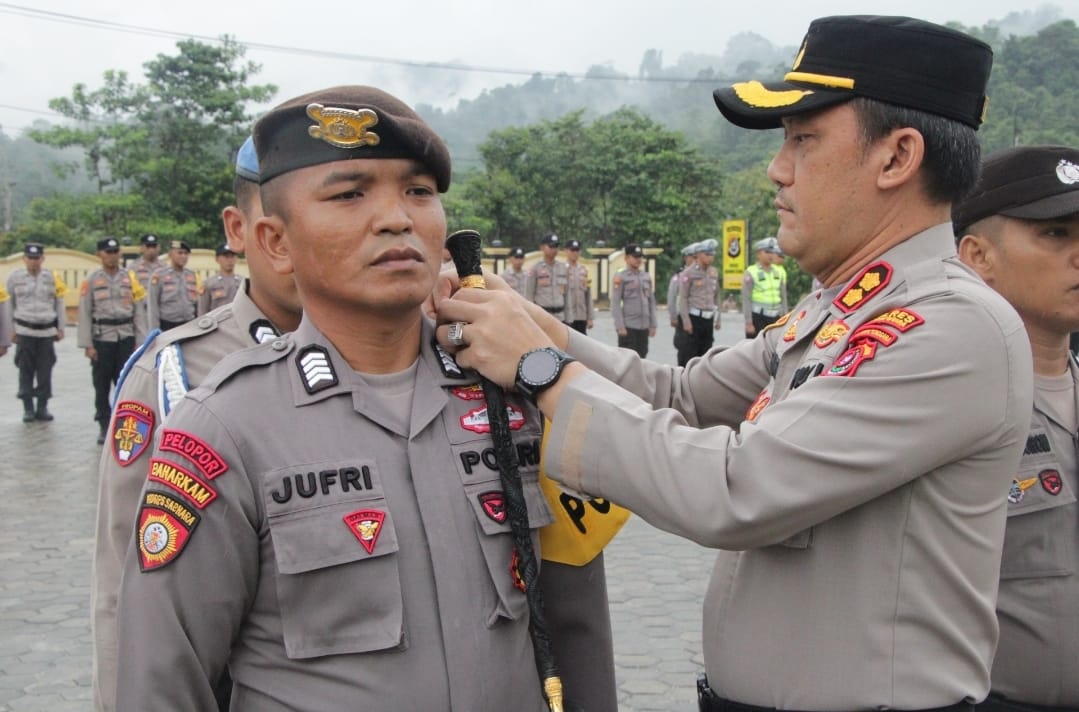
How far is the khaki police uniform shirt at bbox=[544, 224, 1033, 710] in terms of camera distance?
1.74m

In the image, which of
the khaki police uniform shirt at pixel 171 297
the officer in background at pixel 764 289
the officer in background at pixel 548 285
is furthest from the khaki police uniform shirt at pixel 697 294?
the khaki police uniform shirt at pixel 171 297

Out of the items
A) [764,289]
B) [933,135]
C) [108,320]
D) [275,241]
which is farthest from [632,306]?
[275,241]

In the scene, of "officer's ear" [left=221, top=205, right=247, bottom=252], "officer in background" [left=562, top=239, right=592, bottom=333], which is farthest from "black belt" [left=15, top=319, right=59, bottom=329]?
"officer's ear" [left=221, top=205, right=247, bottom=252]

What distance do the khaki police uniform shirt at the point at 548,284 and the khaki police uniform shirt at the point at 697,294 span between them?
2.58 meters

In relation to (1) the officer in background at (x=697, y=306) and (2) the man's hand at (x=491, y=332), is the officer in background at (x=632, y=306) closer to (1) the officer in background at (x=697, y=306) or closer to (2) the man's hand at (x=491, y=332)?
(1) the officer in background at (x=697, y=306)

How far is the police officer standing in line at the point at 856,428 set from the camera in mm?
1745

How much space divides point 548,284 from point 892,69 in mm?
16121

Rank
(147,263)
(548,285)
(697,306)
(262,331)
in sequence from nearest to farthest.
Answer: (262,331), (697,306), (147,263), (548,285)

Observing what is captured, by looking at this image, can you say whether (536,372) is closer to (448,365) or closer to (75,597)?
(448,365)

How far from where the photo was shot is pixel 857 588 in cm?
179

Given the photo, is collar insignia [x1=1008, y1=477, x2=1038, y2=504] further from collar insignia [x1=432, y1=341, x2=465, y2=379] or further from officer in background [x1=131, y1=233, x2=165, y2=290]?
officer in background [x1=131, y1=233, x2=165, y2=290]

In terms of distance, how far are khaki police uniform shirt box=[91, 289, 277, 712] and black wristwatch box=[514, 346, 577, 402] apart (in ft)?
2.66

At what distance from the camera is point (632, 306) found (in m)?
17.1

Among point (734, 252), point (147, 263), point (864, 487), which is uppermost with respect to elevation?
point (864, 487)
